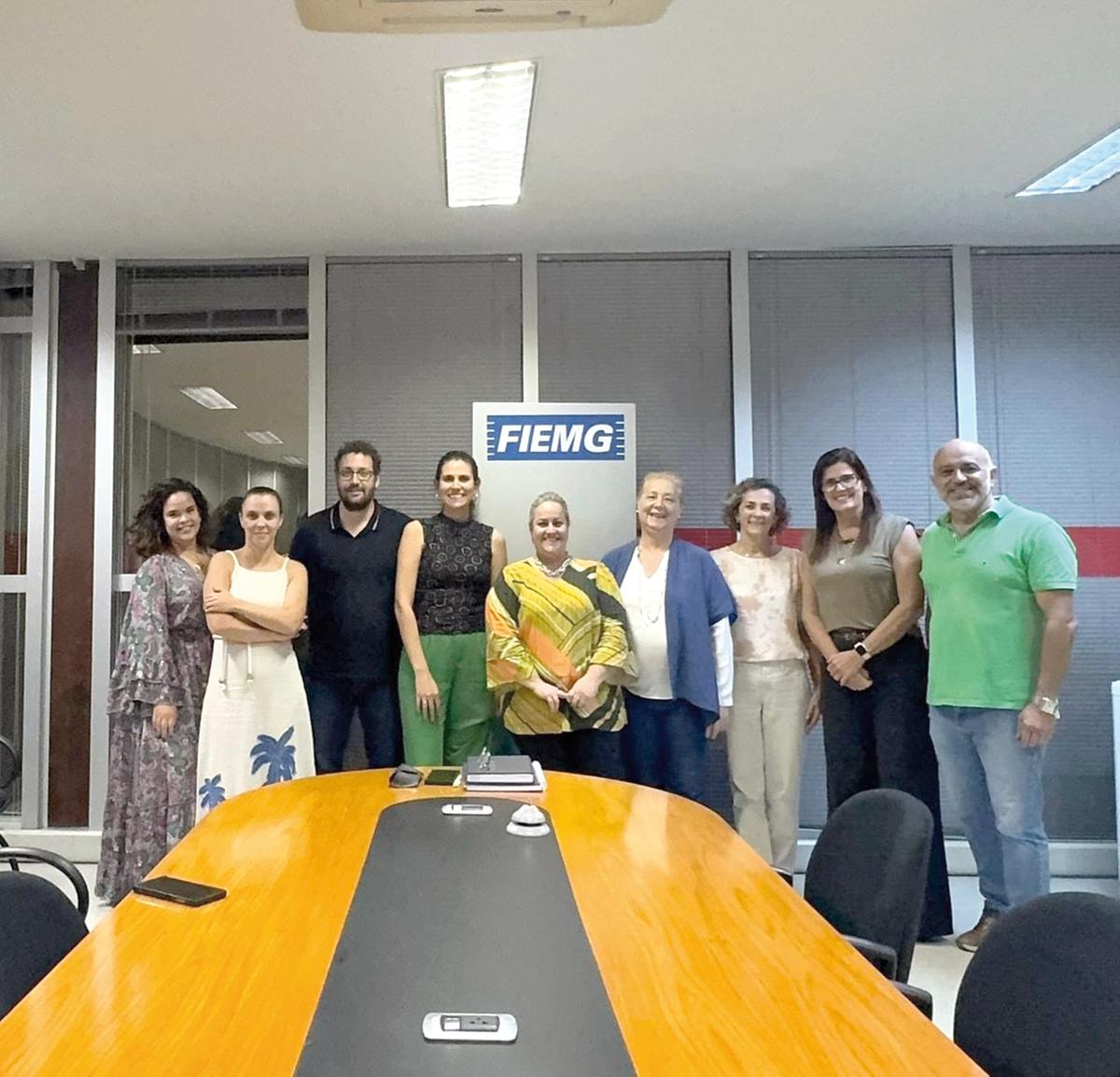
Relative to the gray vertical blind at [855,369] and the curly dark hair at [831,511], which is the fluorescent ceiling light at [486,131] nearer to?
the gray vertical blind at [855,369]

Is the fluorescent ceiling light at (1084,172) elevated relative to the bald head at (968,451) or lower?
elevated

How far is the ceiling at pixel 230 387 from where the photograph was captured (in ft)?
14.8

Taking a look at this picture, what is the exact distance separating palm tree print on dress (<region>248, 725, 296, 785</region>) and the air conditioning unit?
7.74ft

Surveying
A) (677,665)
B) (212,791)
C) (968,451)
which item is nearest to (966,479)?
(968,451)

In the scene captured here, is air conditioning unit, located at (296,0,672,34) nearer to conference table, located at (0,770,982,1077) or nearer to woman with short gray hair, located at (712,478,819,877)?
conference table, located at (0,770,982,1077)

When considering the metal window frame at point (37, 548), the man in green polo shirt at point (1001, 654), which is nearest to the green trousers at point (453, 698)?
the man in green polo shirt at point (1001, 654)

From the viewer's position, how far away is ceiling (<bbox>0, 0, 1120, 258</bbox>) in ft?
8.87

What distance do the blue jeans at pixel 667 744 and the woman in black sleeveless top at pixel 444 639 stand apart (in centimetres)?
58

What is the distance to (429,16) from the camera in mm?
2119

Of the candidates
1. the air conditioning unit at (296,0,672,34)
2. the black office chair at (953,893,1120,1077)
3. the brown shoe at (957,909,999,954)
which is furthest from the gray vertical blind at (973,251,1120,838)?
the black office chair at (953,893,1120,1077)

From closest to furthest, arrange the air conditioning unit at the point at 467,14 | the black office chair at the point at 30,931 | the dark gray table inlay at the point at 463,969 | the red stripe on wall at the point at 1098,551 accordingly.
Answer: the dark gray table inlay at the point at 463,969, the black office chair at the point at 30,931, the air conditioning unit at the point at 467,14, the red stripe on wall at the point at 1098,551

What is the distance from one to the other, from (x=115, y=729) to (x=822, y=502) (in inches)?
117

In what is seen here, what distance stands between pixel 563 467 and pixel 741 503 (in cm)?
85

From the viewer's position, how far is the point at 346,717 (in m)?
3.71
